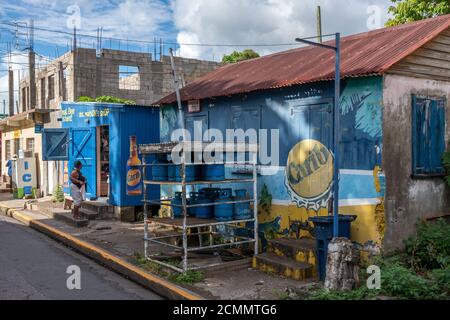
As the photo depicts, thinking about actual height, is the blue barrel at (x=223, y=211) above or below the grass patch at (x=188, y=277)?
above

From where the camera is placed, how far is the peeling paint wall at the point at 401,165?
720 centimetres

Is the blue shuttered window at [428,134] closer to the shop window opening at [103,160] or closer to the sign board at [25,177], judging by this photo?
the shop window opening at [103,160]

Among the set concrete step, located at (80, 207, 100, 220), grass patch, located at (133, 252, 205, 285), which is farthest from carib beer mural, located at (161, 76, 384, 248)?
concrete step, located at (80, 207, 100, 220)

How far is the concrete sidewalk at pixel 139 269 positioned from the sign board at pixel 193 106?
311 cm

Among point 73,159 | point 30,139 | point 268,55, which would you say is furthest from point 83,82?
point 268,55

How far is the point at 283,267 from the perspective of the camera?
23.8 ft

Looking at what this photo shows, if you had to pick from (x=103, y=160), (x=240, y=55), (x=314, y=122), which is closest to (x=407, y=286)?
(x=314, y=122)

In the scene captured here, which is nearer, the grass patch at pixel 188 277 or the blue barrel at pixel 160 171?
the grass patch at pixel 188 277

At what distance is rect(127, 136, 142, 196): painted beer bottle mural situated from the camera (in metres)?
12.9

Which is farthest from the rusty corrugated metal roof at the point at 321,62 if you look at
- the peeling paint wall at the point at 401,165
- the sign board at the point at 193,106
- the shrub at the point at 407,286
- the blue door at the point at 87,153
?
the blue door at the point at 87,153

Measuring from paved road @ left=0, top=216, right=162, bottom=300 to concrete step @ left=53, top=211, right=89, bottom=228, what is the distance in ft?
4.03

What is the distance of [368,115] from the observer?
726 centimetres
